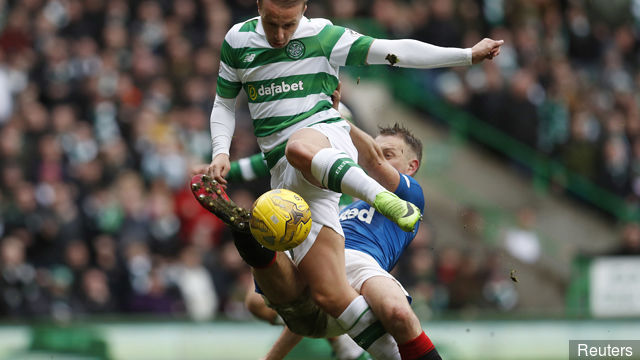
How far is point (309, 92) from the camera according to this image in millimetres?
5945

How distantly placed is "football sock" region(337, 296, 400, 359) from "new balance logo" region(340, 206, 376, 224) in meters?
0.84

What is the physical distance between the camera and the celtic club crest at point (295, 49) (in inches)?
233

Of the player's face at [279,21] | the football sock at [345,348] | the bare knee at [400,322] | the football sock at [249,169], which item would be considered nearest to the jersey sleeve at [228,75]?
the player's face at [279,21]

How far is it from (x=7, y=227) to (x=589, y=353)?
7045 millimetres

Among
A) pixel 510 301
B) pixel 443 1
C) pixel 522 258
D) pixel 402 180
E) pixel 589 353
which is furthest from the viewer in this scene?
pixel 443 1

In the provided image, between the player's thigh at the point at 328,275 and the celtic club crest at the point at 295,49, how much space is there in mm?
1040

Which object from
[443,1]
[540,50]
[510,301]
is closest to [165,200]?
[510,301]

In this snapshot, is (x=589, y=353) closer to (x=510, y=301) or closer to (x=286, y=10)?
(x=286, y=10)

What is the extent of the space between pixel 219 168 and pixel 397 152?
1474 mm

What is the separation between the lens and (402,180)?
634 cm

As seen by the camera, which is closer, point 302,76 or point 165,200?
point 302,76

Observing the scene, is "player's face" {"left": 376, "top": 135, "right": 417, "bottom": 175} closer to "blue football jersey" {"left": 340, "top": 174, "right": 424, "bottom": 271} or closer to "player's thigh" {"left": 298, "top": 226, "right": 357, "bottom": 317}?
"blue football jersey" {"left": 340, "top": 174, "right": 424, "bottom": 271}

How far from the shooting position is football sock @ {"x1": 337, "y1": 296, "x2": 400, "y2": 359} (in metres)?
5.90

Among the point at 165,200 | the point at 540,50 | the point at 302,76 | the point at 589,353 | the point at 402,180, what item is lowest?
the point at 589,353
